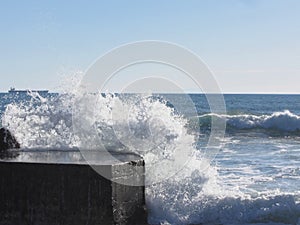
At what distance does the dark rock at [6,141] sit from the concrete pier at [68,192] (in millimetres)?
940

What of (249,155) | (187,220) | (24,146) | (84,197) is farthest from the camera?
(249,155)

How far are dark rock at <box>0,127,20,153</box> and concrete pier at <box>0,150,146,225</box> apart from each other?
940 millimetres

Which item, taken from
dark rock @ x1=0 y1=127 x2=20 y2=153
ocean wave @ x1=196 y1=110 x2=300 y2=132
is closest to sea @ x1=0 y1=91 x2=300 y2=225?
dark rock @ x1=0 y1=127 x2=20 y2=153

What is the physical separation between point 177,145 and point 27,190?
9.53 feet

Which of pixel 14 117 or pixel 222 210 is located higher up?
pixel 14 117

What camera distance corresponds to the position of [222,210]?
730cm

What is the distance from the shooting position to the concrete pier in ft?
18.1

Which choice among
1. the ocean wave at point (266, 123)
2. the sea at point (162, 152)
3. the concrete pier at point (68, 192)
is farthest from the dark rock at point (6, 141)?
the ocean wave at point (266, 123)

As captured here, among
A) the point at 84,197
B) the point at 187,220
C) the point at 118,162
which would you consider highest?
the point at 118,162

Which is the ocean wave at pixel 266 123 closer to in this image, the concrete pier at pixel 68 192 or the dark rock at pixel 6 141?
the dark rock at pixel 6 141

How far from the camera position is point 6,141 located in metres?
7.05

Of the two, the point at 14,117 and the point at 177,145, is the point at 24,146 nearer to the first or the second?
the point at 14,117

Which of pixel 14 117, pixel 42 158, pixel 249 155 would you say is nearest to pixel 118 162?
pixel 42 158

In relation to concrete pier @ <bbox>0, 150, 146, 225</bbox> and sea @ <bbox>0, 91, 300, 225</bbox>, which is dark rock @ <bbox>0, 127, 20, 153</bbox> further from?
concrete pier @ <bbox>0, 150, 146, 225</bbox>
